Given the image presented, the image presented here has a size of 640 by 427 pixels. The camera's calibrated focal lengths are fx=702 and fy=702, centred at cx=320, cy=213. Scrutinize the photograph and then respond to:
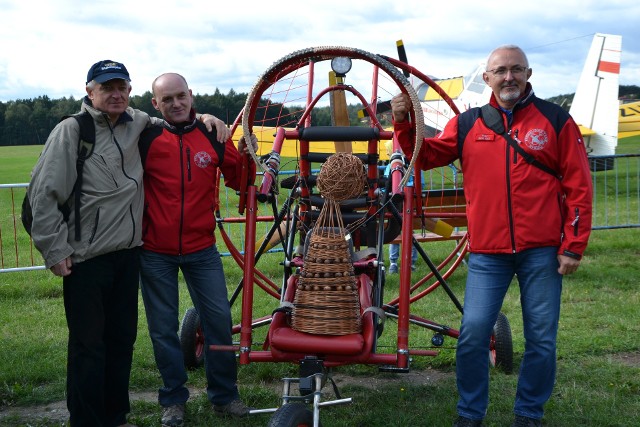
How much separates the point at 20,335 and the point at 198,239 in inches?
117

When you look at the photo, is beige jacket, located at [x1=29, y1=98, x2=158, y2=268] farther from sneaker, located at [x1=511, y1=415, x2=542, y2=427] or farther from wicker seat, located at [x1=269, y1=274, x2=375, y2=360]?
sneaker, located at [x1=511, y1=415, x2=542, y2=427]

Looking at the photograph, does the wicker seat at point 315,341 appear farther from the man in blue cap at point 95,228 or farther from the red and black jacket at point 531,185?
the man in blue cap at point 95,228

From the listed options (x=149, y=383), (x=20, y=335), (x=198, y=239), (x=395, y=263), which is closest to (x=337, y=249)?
(x=198, y=239)

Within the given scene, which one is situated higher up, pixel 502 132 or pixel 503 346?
pixel 502 132

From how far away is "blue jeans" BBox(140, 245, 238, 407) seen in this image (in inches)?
158

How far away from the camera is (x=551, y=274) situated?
360 centimetres

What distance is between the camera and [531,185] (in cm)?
356

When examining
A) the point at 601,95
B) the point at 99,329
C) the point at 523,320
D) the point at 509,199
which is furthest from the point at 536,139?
the point at 601,95

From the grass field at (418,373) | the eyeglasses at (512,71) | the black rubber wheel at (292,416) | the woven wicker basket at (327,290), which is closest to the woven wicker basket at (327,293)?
the woven wicker basket at (327,290)

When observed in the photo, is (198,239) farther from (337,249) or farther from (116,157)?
(337,249)

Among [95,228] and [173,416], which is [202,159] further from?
[173,416]

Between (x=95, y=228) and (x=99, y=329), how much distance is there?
1.73 feet

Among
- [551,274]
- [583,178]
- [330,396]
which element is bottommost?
[330,396]

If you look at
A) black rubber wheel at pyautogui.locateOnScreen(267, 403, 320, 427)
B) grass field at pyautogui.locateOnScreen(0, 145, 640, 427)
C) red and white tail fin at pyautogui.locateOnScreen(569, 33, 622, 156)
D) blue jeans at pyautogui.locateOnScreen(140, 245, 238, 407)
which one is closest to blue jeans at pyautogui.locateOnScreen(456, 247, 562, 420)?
grass field at pyautogui.locateOnScreen(0, 145, 640, 427)
